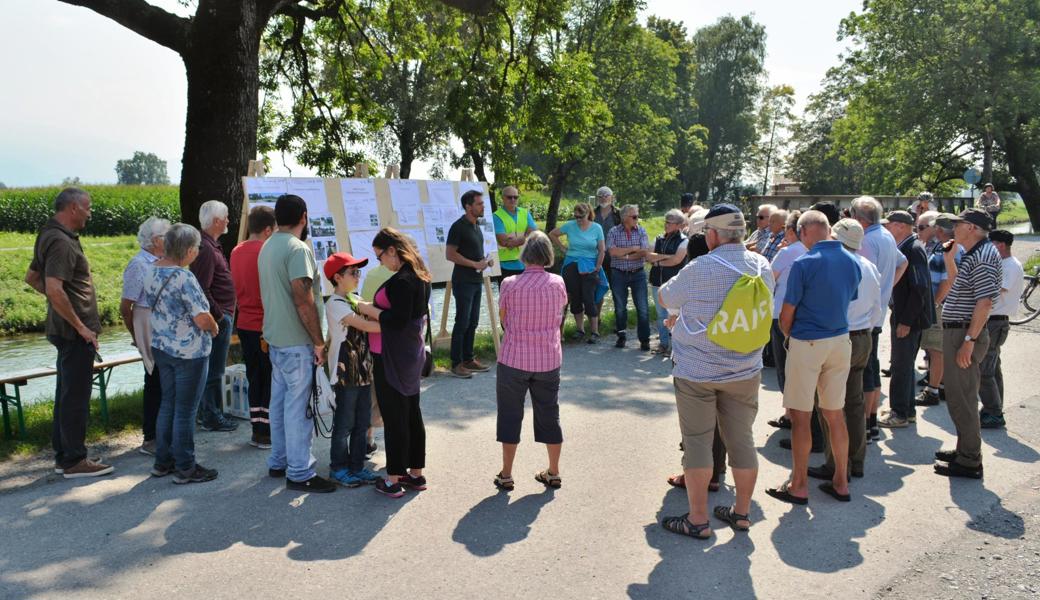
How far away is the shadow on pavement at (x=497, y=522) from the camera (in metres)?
4.07

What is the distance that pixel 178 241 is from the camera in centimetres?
472

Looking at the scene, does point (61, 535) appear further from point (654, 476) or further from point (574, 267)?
point (574, 267)

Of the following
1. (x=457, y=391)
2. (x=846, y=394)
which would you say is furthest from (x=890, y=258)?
(x=457, y=391)

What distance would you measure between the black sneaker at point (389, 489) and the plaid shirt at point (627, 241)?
5.50m

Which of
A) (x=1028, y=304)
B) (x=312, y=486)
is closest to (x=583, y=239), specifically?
(x=312, y=486)

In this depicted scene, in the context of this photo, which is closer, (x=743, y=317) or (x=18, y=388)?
(x=743, y=317)

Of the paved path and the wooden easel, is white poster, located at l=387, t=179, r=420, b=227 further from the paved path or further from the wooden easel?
the paved path

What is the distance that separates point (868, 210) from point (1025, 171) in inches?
1429

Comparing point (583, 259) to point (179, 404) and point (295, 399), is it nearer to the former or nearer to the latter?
point (295, 399)

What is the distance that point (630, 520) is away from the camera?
4.41 metres

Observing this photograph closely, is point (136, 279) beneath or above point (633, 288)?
above

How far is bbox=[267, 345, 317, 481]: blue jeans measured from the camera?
4801 millimetres

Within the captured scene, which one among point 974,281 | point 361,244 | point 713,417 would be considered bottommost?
point 713,417

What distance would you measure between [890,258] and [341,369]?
4.25 meters
